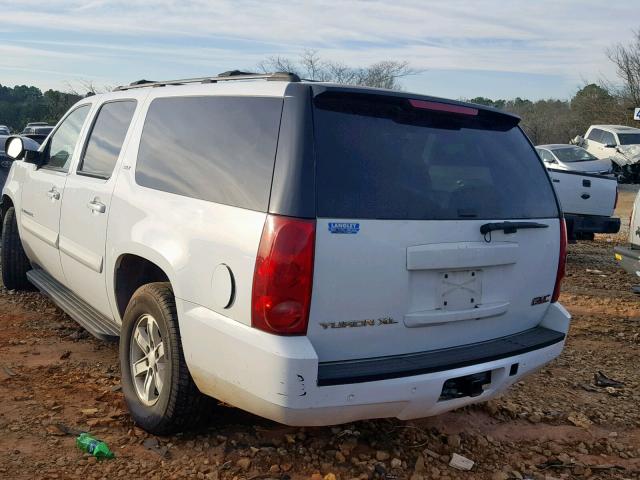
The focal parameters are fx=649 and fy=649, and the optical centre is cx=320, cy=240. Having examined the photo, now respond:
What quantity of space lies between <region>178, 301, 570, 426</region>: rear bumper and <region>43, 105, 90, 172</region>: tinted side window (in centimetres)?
A: 240

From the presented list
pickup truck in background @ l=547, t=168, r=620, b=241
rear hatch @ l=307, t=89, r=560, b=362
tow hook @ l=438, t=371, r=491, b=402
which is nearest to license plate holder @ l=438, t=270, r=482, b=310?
rear hatch @ l=307, t=89, r=560, b=362

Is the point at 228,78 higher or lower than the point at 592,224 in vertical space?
higher

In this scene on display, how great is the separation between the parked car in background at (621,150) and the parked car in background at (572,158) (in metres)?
3.86

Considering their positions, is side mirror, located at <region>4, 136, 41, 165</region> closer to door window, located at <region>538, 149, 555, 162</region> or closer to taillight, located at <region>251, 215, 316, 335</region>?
taillight, located at <region>251, 215, 316, 335</region>

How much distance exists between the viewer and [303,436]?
11.2 feet

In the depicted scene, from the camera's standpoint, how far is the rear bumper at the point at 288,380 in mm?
2605

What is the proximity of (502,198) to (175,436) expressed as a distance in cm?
208

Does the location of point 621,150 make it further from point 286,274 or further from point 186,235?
point 286,274

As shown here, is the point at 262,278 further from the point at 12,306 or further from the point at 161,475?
the point at 12,306

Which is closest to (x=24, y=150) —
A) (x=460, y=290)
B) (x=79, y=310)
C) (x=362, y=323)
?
(x=79, y=310)

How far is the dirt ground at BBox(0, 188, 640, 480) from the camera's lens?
123 inches

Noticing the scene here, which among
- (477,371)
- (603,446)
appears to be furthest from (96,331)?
(603,446)

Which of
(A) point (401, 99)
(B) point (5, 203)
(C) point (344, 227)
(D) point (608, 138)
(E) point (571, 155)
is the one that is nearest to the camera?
(C) point (344, 227)

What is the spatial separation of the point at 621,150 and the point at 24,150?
70.2 feet
